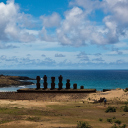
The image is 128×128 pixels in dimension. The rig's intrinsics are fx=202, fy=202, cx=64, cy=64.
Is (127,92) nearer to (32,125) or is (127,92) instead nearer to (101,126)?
(101,126)

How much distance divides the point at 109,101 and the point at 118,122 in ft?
53.4

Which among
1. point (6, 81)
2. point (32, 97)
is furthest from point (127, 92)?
point (6, 81)

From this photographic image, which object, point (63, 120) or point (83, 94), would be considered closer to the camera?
point (63, 120)

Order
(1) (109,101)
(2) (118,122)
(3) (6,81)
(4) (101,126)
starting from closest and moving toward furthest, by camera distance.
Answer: (4) (101,126) → (2) (118,122) → (1) (109,101) → (3) (6,81)

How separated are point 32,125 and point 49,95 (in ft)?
84.0

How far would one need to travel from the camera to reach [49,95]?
4528cm

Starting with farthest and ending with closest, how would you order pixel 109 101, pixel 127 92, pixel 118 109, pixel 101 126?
pixel 127 92, pixel 109 101, pixel 118 109, pixel 101 126

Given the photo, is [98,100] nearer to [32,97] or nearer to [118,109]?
[118,109]

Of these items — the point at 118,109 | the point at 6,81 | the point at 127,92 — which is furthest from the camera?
the point at 6,81

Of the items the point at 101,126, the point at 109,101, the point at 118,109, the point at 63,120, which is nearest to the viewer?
the point at 101,126

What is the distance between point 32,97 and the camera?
44.1 metres

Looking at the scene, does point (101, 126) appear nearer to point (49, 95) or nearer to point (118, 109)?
point (118, 109)

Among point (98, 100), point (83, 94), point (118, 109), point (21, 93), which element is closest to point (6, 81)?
point (21, 93)

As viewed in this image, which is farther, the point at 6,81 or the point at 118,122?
the point at 6,81
